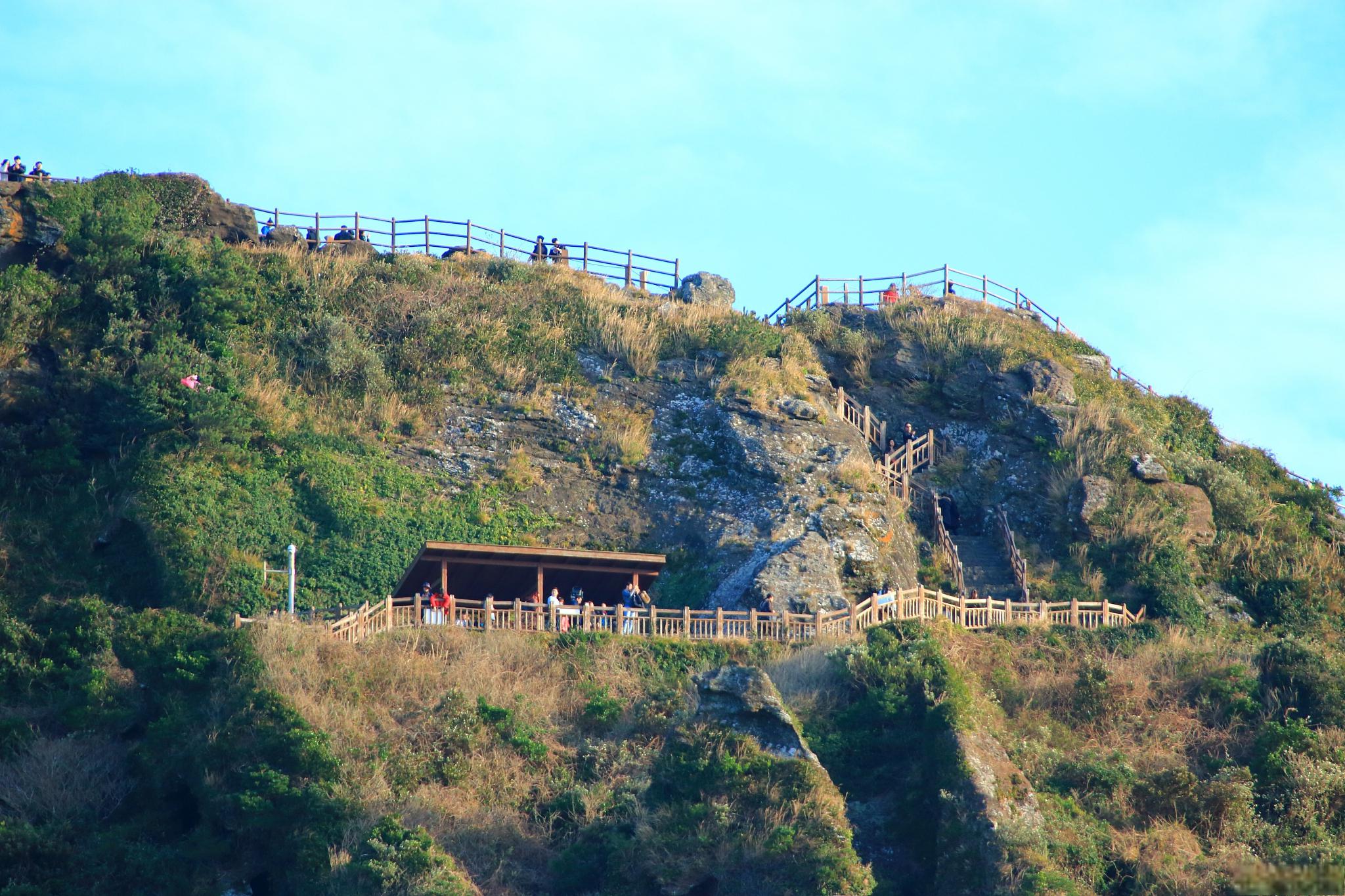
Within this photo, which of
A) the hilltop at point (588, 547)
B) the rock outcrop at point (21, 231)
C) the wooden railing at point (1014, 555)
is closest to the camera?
the hilltop at point (588, 547)

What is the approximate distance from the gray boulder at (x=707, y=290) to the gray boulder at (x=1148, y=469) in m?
13.6

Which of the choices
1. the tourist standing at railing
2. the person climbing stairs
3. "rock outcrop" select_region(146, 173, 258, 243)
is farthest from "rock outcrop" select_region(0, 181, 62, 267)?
the person climbing stairs

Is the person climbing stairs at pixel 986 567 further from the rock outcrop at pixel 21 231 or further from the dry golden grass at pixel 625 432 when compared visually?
the rock outcrop at pixel 21 231

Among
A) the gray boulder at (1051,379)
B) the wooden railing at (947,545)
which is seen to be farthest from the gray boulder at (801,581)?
the gray boulder at (1051,379)

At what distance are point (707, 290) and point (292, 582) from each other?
20.8 m

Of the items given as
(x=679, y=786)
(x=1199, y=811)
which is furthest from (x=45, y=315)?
(x=1199, y=811)

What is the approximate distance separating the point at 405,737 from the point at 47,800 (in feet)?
19.3

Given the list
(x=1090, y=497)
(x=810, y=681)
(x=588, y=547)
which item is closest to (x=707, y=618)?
(x=810, y=681)

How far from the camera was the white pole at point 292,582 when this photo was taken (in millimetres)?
32281

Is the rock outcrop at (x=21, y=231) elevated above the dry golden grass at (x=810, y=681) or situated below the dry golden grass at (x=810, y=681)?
above

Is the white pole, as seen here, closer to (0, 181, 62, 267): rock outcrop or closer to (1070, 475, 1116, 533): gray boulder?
(0, 181, 62, 267): rock outcrop

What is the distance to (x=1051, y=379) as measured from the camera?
44594 millimetres

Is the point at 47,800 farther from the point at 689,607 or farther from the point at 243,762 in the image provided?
the point at 689,607

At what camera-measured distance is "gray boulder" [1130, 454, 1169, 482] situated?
4125 centimetres
